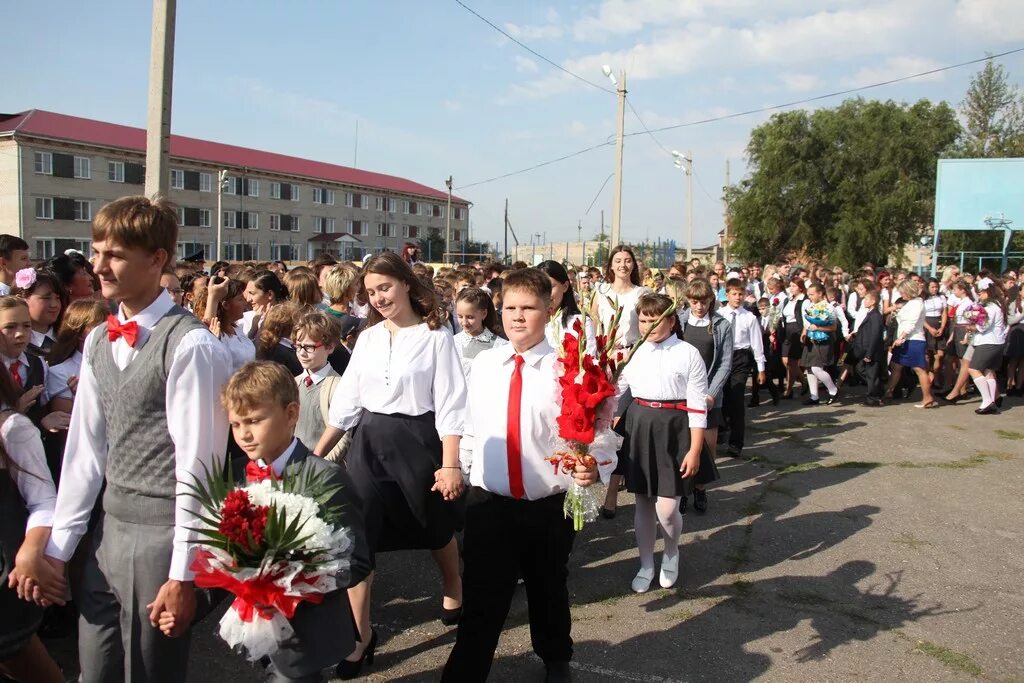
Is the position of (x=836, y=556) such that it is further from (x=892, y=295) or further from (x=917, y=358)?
(x=892, y=295)

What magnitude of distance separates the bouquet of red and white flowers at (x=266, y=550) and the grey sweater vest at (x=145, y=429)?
172 mm

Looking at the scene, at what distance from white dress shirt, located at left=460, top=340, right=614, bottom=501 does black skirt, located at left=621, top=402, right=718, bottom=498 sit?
61.8 inches

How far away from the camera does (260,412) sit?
256 centimetres

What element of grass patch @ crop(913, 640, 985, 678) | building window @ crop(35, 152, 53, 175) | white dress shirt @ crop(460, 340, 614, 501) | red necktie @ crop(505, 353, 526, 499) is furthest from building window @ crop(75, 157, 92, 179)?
grass patch @ crop(913, 640, 985, 678)

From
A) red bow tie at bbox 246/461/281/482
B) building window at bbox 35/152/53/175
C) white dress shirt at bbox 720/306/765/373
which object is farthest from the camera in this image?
building window at bbox 35/152/53/175

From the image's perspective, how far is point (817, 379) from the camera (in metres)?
11.7

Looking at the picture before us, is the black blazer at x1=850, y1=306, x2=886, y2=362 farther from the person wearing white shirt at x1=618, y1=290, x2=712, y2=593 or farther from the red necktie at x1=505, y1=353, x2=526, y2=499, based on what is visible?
the red necktie at x1=505, y1=353, x2=526, y2=499

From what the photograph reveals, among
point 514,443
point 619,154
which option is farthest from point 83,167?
point 514,443

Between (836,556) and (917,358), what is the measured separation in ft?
23.5

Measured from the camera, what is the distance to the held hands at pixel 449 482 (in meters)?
3.61

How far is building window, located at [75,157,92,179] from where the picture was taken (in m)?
47.8

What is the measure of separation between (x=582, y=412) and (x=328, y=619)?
1.28 meters

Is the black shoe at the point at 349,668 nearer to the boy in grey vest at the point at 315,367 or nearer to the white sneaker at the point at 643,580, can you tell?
the boy in grey vest at the point at 315,367

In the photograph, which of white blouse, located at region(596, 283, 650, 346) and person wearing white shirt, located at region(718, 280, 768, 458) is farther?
person wearing white shirt, located at region(718, 280, 768, 458)
